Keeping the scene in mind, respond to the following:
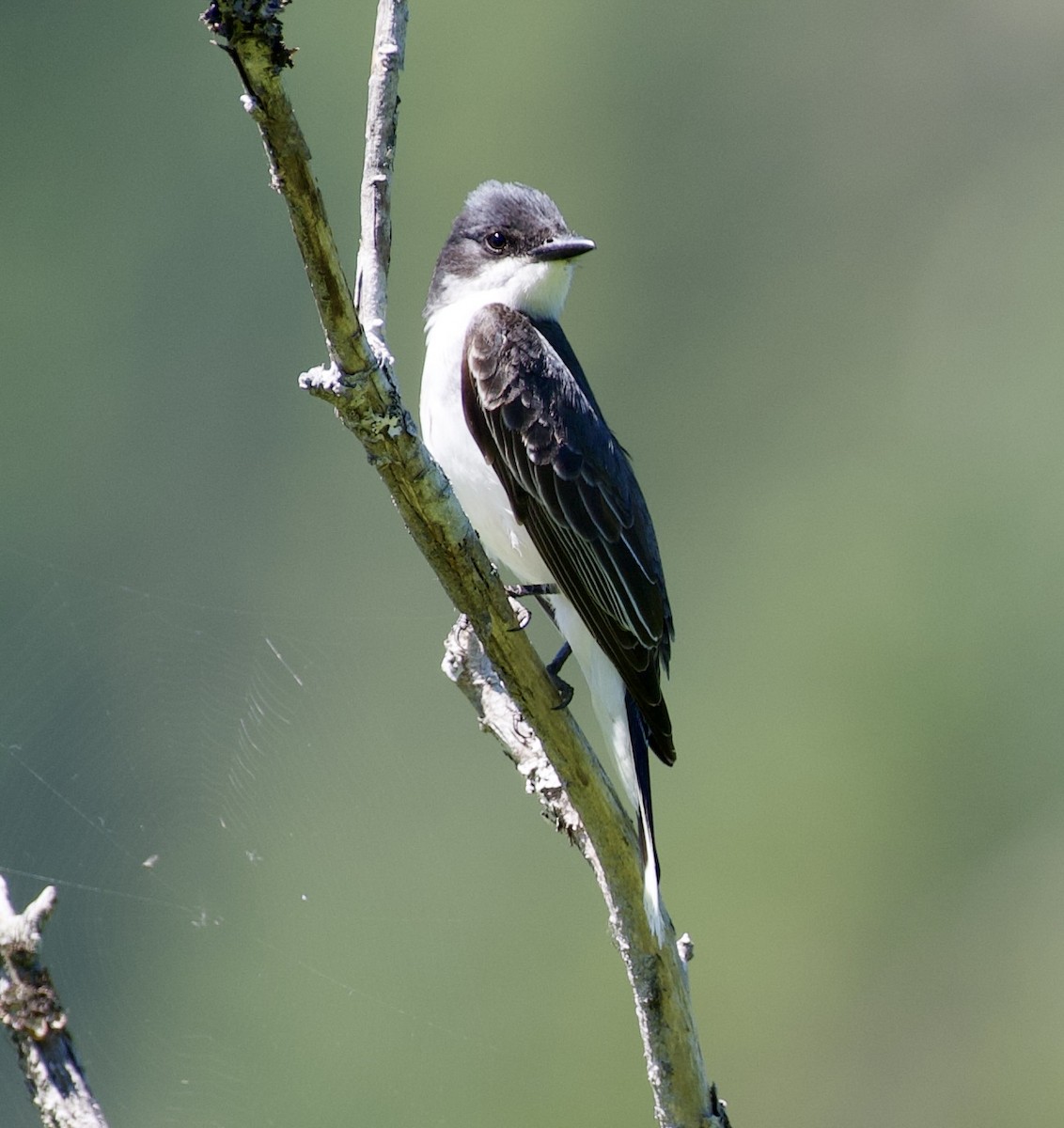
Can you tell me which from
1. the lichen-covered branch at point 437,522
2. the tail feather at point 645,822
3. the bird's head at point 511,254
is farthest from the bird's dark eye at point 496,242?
the tail feather at point 645,822

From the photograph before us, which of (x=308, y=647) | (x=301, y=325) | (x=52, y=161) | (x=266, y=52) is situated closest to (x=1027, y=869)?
(x=308, y=647)

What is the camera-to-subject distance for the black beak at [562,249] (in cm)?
320

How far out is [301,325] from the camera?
7758mm

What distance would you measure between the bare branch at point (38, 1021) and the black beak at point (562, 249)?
6.01ft

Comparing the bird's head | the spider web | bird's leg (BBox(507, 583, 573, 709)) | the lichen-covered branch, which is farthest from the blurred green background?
the lichen-covered branch

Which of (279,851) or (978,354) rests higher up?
(978,354)

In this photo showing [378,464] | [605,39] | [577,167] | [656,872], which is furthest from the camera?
[605,39]

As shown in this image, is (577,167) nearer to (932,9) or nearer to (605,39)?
(605,39)

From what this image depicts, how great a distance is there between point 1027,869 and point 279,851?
3.13m

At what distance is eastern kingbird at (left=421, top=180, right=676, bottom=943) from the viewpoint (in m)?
2.78

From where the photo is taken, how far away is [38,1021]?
1.79 metres

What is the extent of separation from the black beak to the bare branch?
1833 mm

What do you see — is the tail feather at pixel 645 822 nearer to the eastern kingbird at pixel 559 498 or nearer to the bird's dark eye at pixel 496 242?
the eastern kingbird at pixel 559 498

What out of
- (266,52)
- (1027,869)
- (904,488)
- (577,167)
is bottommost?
(1027,869)
